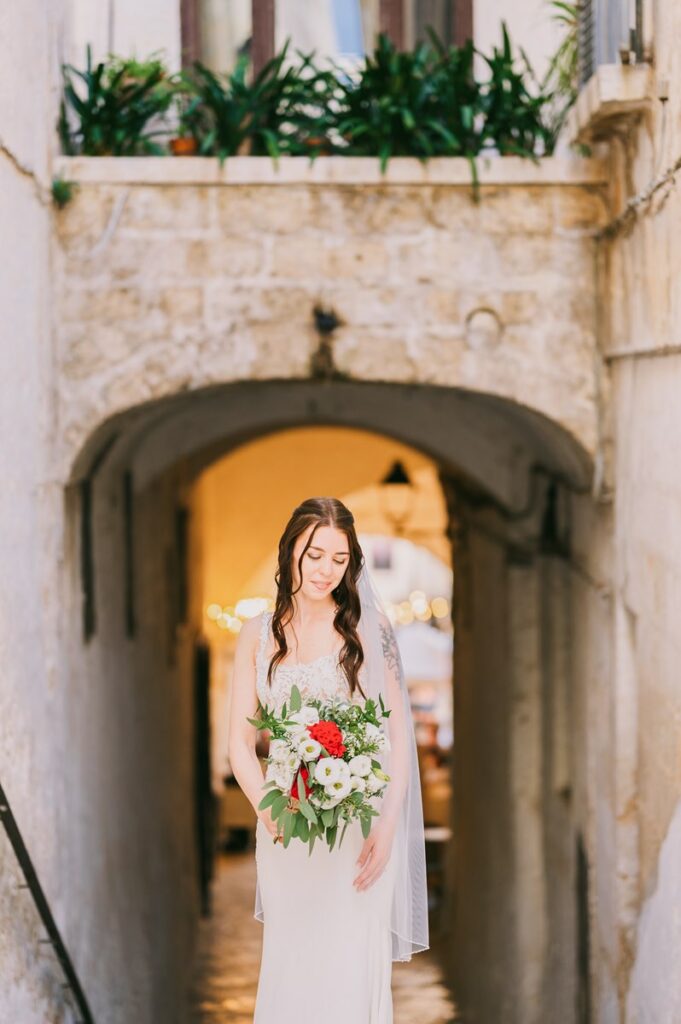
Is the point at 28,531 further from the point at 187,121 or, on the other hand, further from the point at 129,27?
the point at 129,27

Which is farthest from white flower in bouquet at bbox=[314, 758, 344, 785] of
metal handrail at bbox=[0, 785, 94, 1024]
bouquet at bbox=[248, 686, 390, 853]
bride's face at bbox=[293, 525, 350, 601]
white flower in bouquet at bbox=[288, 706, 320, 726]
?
metal handrail at bbox=[0, 785, 94, 1024]

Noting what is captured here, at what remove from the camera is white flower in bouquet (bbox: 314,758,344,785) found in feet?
13.3

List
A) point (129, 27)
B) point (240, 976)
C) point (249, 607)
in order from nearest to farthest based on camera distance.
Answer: point (129, 27) < point (240, 976) < point (249, 607)

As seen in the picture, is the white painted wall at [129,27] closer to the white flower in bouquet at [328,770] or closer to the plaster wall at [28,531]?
the plaster wall at [28,531]

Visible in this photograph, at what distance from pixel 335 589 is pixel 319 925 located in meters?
0.99

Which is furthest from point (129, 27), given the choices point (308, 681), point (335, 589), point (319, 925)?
point (319, 925)

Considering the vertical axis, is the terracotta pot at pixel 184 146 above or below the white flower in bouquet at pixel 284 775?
above

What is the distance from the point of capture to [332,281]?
6.17 metres

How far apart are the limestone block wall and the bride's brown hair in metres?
1.89

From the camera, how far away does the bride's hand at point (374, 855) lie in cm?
436

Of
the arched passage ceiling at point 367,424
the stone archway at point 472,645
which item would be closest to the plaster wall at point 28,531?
the stone archway at point 472,645

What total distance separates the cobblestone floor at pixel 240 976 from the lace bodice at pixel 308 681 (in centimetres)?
464

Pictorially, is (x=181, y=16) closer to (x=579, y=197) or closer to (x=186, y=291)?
(x=186, y=291)

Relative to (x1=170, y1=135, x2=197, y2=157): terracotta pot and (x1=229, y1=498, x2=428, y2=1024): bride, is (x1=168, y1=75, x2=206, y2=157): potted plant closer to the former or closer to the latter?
(x1=170, y1=135, x2=197, y2=157): terracotta pot
